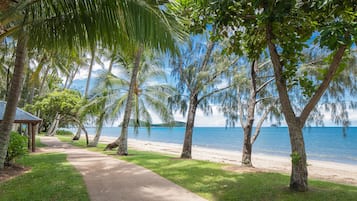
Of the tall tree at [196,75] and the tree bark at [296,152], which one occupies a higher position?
the tall tree at [196,75]

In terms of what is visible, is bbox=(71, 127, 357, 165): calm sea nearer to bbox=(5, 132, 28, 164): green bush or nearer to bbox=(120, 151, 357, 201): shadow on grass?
bbox=(120, 151, 357, 201): shadow on grass

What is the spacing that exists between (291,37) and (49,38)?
4.45 meters

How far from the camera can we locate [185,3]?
5730mm

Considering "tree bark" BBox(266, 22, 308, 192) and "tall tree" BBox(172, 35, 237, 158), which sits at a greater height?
"tall tree" BBox(172, 35, 237, 158)

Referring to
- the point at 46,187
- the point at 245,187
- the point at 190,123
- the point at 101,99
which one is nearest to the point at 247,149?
the point at 190,123

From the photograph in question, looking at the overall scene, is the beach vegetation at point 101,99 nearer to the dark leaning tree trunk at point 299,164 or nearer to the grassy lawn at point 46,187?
the grassy lawn at point 46,187

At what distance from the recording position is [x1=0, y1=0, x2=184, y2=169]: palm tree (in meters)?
4.23

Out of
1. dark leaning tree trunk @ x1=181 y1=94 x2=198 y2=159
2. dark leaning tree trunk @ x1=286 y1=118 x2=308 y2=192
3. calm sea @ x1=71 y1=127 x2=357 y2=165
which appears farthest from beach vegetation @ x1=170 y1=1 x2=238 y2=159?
dark leaning tree trunk @ x1=286 y1=118 x2=308 y2=192

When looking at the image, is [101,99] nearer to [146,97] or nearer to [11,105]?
[146,97]

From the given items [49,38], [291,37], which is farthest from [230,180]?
[49,38]

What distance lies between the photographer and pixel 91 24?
4422mm

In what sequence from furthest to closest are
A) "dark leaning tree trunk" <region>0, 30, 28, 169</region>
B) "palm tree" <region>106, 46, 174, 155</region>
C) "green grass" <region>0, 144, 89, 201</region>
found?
"palm tree" <region>106, 46, 174, 155</region> < "dark leaning tree trunk" <region>0, 30, 28, 169</region> < "green grass" <region>0, 144, 89, 201</region>

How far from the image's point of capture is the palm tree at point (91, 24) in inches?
167

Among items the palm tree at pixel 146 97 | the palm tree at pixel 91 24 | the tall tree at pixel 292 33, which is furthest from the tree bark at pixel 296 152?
the palm tree at pixel 146 97
